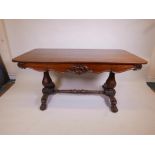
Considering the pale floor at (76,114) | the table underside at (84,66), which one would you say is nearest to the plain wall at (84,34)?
the pale floor at (76,114)

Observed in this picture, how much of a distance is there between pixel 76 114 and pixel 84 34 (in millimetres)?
1219

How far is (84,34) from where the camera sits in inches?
88.9

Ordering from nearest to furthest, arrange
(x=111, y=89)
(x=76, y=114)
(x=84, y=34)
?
(x=76, y=114)
(x=111, y=89)
(x=84, y=34)

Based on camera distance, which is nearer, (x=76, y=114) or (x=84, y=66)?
(x=84, y=66)

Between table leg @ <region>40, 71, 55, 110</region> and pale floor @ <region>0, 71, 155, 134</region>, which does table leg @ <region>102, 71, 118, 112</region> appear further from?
table leg @ <region>40, 71, 55, 110</region>

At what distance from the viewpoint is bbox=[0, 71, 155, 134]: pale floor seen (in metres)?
1.46

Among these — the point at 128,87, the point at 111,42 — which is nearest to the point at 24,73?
the point at 111,42

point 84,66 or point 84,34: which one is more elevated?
point 84,34

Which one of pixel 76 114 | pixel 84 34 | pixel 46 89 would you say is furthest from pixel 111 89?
pixel 84 34

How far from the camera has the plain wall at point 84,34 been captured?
220 cm

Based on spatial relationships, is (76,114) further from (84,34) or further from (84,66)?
(84,34)

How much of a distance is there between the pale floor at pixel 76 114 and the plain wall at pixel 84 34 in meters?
0.69

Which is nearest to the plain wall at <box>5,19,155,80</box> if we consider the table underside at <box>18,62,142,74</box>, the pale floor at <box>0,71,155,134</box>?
the pale floor at <box>0,71,155,134</box>

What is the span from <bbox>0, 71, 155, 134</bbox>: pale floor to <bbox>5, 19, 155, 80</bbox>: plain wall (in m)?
0.69
